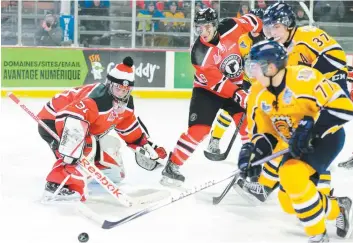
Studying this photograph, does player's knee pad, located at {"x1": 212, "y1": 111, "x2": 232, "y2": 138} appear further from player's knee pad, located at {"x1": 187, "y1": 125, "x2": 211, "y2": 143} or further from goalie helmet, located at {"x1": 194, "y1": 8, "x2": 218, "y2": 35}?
goalie helmet, located at {"x1": 194, "y1": 8, "x2": 218, "y2": 35}

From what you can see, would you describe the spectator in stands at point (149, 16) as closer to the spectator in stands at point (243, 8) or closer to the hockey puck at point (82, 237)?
the spectator in stands at point (243, 8)

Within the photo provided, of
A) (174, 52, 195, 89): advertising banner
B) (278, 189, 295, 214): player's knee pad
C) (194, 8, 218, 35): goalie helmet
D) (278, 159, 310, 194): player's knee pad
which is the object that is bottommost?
(174, 52, 195, 89): advertising banner

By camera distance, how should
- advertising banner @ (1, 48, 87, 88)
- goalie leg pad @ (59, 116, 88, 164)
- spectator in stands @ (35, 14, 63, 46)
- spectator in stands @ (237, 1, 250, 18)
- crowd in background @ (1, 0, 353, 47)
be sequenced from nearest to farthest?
1. goalie leg pad @ (59, 116, 88, 164)
2. advertising banner @ (1, 48, 87, 88)
3. spectator in stands @ (35, 14, 63, 46)
4. crowd in background @ (1, 0, 353, 47)
5. spectator in stands @ (237, 1, 250, 18)

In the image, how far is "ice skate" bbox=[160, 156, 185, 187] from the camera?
4047 mm

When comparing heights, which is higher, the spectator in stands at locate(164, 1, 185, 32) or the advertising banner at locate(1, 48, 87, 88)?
the spectator in stands at locate(164, 1, 185, 32)

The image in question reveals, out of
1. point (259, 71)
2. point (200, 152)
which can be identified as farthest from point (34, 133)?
point (259, 71)

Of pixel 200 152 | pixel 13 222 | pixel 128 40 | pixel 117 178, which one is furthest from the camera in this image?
pixel 128 40

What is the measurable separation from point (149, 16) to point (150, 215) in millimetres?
6270

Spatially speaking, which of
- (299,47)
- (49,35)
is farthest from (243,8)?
(299,47)

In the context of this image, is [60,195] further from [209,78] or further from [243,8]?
[243,8]

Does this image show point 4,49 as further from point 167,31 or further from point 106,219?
point 106,219

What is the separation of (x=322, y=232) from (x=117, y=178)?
1.54 meters

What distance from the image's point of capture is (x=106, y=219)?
324 cm

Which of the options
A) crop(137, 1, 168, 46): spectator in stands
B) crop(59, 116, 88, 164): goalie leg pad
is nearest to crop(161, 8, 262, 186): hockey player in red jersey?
crop(59, 116, 88, 164): goalie leg pad
